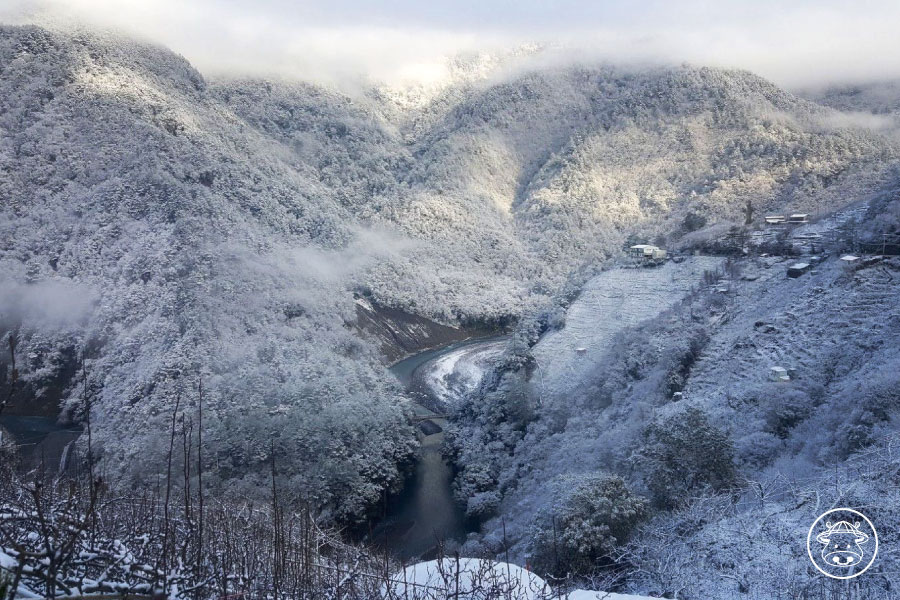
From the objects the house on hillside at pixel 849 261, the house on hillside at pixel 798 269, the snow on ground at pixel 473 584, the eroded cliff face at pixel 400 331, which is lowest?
the snow on ground at pixel 473 584

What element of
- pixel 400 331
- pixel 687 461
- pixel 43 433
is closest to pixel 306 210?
pixel 400 331

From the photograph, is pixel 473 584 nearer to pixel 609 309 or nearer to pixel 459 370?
pixel 609 309

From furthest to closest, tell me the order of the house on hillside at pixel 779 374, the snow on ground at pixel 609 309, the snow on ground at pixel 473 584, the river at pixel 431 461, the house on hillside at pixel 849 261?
1. the snow on ground at pixel 609 309
2. the house on hillside at pixel 849 261
3. the river at pixel 431 461
4. the house on hillside at pixel 779 374
5. the snow on ground at pixel 473 584

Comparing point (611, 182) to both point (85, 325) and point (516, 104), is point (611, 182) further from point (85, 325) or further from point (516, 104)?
point (85, 325)

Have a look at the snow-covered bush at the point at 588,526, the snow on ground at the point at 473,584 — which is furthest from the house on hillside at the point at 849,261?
the snow on ground at the point at 473,584

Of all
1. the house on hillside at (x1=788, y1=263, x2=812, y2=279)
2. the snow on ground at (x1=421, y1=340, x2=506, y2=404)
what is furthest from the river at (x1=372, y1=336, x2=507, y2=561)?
the house on hillside at (x1=788, y1=263, x2=812, y2=279)

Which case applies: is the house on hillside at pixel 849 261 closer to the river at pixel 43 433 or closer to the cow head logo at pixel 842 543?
the cow head logo at pixel 842 543
